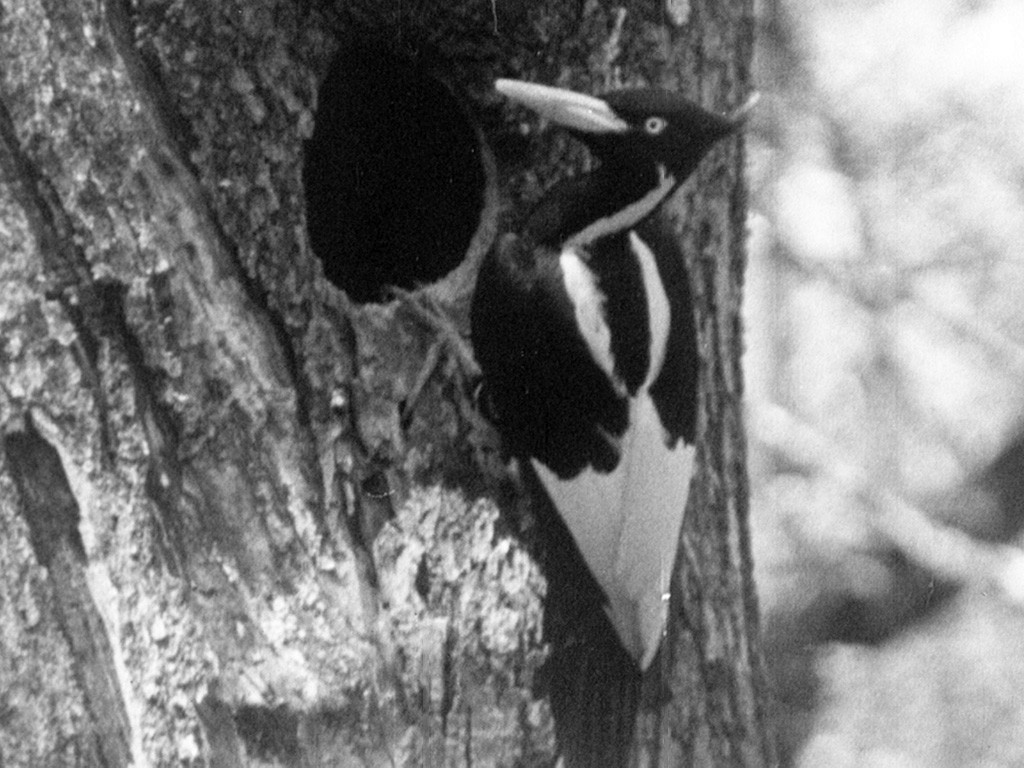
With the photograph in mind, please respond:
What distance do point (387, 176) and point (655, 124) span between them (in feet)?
2.78

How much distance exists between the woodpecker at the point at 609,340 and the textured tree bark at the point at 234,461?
0.27 feet

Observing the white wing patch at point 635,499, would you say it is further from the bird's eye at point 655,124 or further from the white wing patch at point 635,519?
the bird's eye at point 655,124

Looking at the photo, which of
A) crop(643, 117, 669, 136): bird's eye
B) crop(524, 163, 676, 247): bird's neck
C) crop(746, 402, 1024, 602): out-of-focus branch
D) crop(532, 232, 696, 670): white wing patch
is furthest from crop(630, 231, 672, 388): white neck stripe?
crop(746, 402, 1024, 602): out-of-focus branch

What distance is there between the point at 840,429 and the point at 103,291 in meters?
4.30

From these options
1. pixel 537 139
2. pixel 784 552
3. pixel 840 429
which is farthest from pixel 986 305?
pixel 537 139

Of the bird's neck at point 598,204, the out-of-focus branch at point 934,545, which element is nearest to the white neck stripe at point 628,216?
the bird's neck at point 598,204

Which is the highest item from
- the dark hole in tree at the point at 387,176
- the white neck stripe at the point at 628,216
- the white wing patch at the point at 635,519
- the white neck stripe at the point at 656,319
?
the dark hole in tree at the point at 387,176

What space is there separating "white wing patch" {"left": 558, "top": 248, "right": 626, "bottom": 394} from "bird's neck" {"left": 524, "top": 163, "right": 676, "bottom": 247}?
6 centimetres

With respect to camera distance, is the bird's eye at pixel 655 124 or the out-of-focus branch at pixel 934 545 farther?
the out-of-focus branch at pixel 934 545

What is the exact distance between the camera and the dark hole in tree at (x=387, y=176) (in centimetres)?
236

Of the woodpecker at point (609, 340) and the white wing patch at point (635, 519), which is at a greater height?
the woodpecker at point (609, 340)

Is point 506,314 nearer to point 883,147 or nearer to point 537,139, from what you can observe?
point 537,139

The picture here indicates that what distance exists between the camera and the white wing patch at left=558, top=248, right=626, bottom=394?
2.29 metres

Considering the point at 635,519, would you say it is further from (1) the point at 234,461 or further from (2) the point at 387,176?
(2) the point at 387,176
